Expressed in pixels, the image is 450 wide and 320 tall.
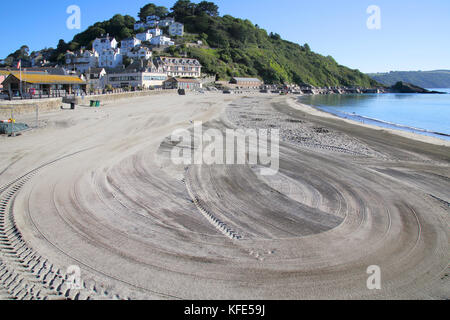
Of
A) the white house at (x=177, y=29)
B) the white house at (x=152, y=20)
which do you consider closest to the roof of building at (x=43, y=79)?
the white house at (x=177, y=29)

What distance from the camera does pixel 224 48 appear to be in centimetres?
14800

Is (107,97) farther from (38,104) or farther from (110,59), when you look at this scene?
(110,59)

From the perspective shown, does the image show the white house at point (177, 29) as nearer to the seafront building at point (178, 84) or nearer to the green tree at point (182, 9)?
the green tree at point (182, 9)

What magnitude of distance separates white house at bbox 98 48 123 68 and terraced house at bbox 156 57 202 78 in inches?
686

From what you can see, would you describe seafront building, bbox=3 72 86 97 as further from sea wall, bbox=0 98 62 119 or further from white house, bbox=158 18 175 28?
white house, bbox=158 18 175 28

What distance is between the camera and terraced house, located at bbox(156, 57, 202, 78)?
106 m

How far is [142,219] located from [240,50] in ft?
505

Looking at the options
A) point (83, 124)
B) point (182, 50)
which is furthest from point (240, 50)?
point (83, 124)

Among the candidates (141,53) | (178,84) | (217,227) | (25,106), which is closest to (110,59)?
(141,53)

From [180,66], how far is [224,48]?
156ft

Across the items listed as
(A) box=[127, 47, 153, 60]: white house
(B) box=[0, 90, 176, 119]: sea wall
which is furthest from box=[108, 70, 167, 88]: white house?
(B) box=[0, 90, 176, 119]: sea wall

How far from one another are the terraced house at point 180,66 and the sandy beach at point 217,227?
95572 mm
